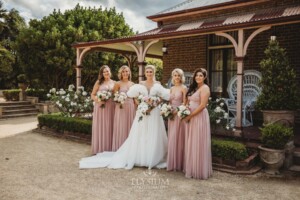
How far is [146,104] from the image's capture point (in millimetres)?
5871

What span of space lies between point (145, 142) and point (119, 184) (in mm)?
1242

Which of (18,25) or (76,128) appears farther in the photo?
(18,25)

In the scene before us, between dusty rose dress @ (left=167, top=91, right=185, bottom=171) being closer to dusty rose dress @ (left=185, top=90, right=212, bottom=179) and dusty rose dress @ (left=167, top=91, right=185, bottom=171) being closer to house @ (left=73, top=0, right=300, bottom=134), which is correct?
dusty rose dress @ (left=185, top=90, right=212, bottom=179)

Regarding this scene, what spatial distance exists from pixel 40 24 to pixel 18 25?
70.4 feet

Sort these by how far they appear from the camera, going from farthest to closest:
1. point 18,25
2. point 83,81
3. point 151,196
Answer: point 18,25
point 83,81
point 151,196

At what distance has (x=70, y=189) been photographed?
4738 mm

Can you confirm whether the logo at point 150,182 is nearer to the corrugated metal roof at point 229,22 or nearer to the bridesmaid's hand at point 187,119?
the bridesmaid's hand at point 187,119

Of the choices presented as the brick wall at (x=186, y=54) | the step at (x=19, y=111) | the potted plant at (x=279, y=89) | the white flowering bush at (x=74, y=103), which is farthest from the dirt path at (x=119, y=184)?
the step at (x=19, y=111)

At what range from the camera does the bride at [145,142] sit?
19.6ft

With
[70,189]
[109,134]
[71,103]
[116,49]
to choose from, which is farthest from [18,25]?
[70,189]

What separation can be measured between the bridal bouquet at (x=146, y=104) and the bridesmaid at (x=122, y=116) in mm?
1002

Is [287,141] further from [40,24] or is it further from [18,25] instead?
[18,25]

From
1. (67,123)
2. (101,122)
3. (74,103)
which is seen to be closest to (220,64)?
(101,122)

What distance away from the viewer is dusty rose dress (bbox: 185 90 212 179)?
5.25 meters
